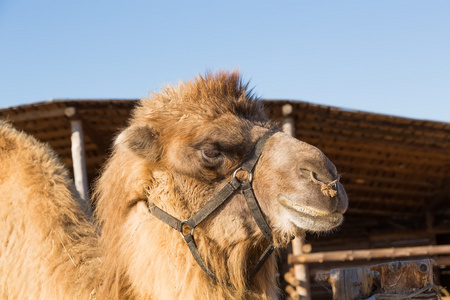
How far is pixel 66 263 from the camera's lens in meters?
2.54

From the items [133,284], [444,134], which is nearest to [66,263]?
[133,284]

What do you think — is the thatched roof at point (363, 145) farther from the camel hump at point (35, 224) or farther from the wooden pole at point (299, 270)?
the camel hump at point (35, 224)

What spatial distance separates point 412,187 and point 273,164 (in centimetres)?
1064

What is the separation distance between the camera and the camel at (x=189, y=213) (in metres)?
2.29

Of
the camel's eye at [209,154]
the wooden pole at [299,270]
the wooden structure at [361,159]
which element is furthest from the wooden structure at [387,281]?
the wooden pole at [299,270]

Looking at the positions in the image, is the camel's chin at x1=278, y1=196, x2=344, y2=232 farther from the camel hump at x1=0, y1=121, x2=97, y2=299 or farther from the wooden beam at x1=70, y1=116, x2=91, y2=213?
the wooden beam at x1=70, y1=116, x2=91, y2=213

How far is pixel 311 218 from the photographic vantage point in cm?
219

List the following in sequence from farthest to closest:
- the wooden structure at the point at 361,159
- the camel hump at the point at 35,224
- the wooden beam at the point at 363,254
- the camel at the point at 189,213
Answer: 1. the wooden structure at the point at 361,159
2. the wooden beam at the point at 363,254
3. the camel hump at the point at 35,224
4. the camel at the point at 189,213

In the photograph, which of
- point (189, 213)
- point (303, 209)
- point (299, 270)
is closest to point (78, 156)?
point (299, 270)

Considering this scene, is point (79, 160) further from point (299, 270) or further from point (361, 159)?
point (361, 159)

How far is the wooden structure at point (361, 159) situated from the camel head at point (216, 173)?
5.79ft

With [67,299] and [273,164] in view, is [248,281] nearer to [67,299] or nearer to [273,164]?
[273,164]

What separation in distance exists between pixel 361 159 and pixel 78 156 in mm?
5869

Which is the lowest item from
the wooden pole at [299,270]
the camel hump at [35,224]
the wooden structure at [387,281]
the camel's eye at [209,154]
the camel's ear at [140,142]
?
the wooden pole at [299,270]
